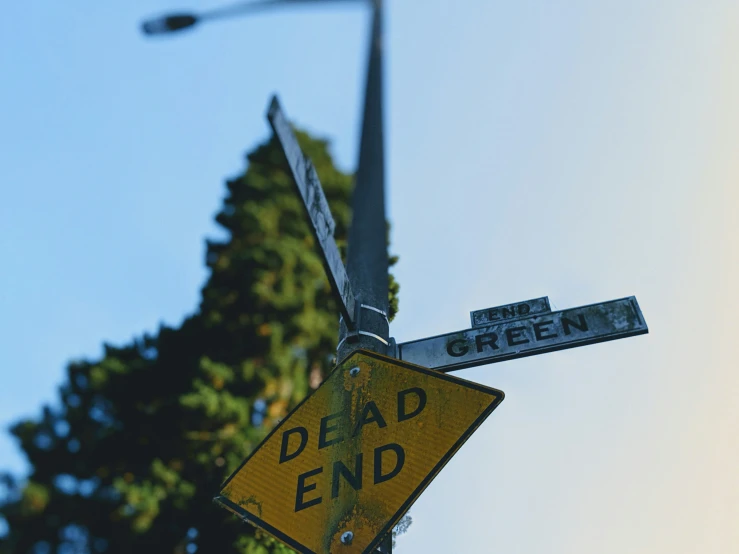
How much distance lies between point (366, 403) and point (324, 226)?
2.65ft

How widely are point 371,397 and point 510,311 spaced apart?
908mm

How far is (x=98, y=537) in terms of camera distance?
1320 centimetres

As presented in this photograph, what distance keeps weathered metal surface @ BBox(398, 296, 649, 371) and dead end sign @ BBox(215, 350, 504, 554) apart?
37cm

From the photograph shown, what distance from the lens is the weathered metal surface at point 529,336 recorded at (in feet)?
9.29

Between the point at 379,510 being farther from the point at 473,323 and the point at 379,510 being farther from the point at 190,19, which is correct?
the point at 190,19

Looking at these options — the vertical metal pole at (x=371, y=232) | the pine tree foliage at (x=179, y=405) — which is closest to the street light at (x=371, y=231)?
the vertical metal pole at (x=371, y=232)

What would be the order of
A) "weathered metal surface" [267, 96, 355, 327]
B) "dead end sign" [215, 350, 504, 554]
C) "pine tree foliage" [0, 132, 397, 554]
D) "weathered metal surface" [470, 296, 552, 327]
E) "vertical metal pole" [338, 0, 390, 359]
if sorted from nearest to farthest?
1. "dead end sign" [215, 350, 504, 554]
2. "weathered metal surface" [267, 96, 355, 327]
3. "vertical metal pole" [338, 0, 390, 359]
4. "weathered metal surface" [470, 296, 552, 327]
5. "pine tree foliage" [0, 132, 397, 554]

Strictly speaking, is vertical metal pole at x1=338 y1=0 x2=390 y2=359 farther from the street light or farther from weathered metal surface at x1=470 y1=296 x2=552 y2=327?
weathered metal surface at x1=470 y1=296 x2=552 y2=327

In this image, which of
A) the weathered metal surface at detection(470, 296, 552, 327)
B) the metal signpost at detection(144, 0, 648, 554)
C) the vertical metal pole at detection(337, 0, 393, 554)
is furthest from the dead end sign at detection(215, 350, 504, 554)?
the weathered metal surface at detection(470, 296, 552, 327)

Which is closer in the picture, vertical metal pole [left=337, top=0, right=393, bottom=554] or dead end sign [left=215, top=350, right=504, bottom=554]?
dead end sign [left=215, top=350, right=504, bottom=554]

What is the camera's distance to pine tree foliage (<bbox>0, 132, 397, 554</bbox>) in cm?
1252

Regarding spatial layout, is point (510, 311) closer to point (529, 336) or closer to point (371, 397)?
point (529, 336)

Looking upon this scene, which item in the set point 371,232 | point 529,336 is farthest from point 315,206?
point 529,336

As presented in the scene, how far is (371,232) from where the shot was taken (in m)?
2.67
